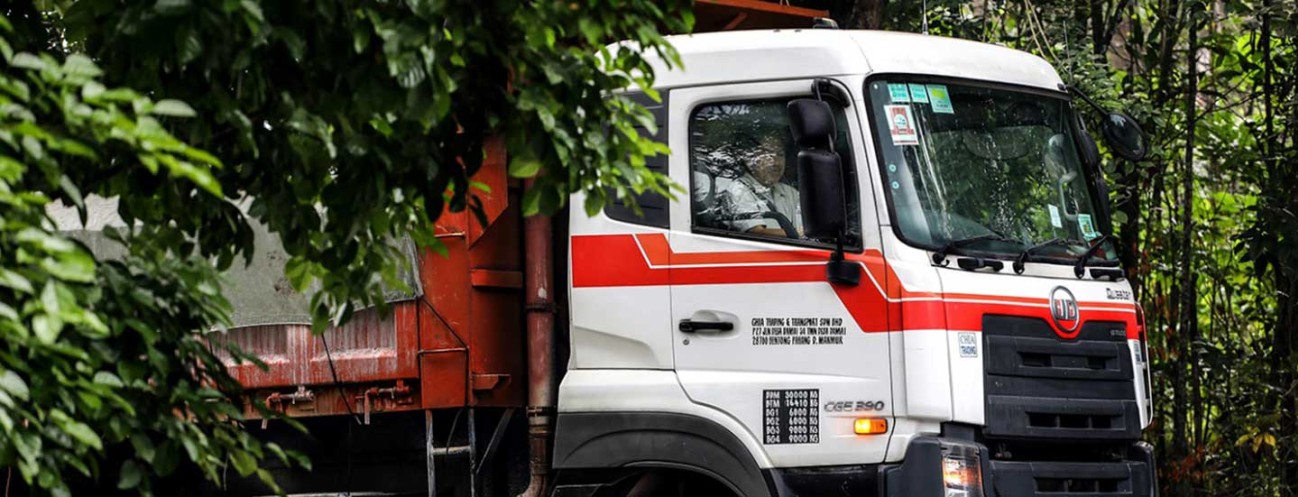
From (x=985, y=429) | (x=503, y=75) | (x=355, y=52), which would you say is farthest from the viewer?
(x=985, y=429)

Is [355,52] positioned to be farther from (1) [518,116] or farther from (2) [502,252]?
(2) [502,252]

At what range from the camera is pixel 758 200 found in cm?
744

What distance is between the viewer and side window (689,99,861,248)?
290 inches

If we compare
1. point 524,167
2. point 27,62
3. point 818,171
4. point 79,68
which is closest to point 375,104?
point 524,167

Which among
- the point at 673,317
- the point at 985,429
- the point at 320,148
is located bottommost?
the point at 985,429

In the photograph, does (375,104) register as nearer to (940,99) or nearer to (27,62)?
(27,62)

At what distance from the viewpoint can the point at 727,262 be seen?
7406mm

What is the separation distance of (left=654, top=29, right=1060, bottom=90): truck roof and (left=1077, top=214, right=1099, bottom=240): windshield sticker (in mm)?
659

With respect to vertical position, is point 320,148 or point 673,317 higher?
point 320,148

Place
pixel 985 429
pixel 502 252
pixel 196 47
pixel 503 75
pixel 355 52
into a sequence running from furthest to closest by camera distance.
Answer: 1. pixel 502 252
2. pixel 985 429
3. pixel 503 75
4. pixel 355 52
5. pixel 196 47

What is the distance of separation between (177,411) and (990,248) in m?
3.56

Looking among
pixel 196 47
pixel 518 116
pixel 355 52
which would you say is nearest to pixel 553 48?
pixel 518 116

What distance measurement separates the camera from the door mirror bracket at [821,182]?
23.1 ft

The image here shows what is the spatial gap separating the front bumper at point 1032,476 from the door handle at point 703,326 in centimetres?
87
